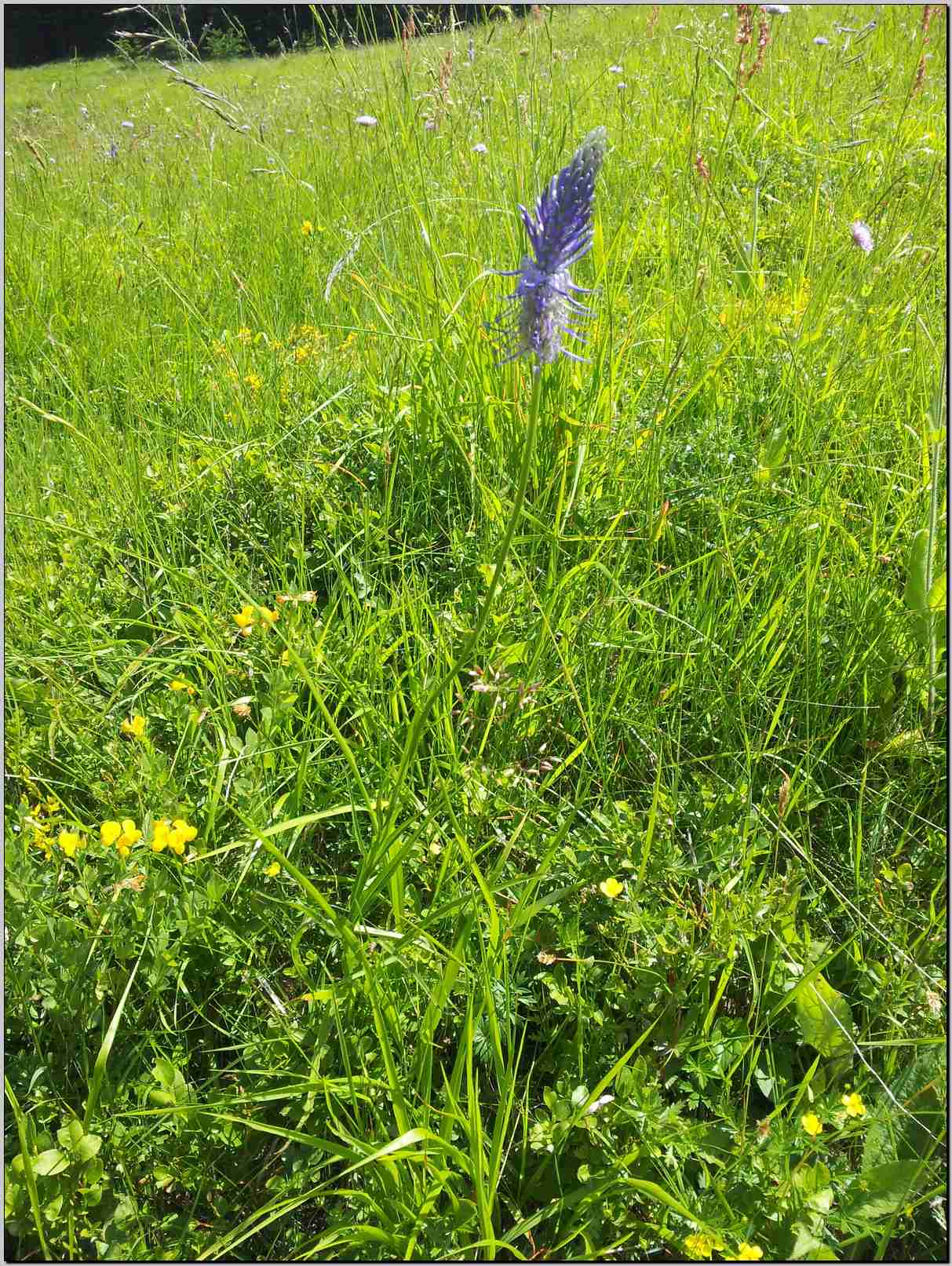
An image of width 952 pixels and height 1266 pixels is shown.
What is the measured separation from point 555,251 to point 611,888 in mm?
864

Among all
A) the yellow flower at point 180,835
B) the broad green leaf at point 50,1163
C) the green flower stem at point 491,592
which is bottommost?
the broad green leaf at point 50,1163

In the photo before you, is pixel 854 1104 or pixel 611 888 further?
pixel 611 888

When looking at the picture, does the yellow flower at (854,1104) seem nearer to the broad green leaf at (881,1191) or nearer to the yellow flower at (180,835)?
the broad green leaf at (881,1191)

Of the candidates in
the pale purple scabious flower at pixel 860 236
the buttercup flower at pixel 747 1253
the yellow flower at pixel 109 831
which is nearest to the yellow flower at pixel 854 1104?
the buttercup flower at pixel 747 1253

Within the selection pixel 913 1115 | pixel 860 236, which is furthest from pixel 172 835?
pixel 860 236

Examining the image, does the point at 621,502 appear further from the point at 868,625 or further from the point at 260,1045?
the point at 260,1045

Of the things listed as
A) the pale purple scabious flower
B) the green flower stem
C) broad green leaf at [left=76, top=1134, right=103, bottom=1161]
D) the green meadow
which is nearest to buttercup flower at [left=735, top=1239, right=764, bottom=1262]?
the green meadow

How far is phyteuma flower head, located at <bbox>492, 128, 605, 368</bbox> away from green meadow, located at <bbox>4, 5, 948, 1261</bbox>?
117 mm

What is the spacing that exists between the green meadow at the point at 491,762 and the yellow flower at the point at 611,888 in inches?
1.3

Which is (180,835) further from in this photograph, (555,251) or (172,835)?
(555,251)

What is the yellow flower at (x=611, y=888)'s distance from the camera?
1.12 meters

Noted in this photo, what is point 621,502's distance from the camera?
1696 millimetres

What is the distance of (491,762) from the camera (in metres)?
1.39

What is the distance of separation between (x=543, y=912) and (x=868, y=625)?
85cm
